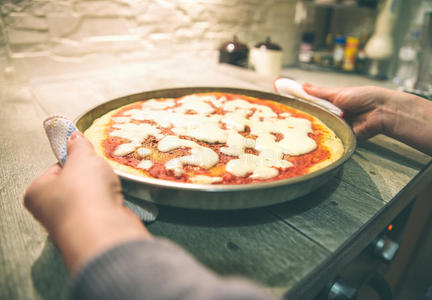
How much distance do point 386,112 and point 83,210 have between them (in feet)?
A: 3.10

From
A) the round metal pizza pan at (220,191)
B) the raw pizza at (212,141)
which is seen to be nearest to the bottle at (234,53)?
the raw pizza at (212,141)

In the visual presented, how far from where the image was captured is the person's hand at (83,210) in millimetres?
399

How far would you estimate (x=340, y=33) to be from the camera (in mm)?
2703

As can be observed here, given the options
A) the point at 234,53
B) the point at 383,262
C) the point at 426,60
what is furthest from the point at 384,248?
the point at 234,53

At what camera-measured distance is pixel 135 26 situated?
184 cm

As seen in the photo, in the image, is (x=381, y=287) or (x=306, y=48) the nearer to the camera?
(x=381, y=287)

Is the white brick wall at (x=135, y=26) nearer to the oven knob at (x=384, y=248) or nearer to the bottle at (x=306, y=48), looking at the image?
the bottle at (x=306, y=48)

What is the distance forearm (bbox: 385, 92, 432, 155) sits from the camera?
2.88 feet

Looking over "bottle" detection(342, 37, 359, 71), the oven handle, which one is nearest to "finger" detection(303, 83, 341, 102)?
the oven handle

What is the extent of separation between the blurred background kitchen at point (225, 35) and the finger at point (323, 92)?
0.96 m

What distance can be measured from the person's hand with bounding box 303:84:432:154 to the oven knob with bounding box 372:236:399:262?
31 centimetres

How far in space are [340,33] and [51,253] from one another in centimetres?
294

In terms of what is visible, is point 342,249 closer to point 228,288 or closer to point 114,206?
point 228,288

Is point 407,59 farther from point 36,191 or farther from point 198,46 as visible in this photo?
point 36,191
